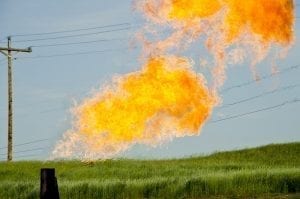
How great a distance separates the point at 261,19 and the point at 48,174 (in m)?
12.6

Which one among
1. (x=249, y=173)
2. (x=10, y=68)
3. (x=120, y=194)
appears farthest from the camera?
(x=10, y=68)

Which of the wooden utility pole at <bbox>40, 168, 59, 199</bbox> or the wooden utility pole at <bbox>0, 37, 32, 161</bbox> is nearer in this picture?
the wooden utility pole at <bbox>40, 168, 59, 199</bbox>

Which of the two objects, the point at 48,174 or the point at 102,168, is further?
the point at 102,168

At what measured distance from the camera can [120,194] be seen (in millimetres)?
33031

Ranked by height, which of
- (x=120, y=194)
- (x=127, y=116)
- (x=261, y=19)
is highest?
(x=261, y=19)

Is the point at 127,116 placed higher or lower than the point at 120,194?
higher

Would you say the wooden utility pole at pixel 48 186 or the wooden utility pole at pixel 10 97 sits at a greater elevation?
the wooden utility pole at pixel 10 97

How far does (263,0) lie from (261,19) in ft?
2.65

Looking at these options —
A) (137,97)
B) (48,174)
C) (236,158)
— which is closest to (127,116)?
(137,97)

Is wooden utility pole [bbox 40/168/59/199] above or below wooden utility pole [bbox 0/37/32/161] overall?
below

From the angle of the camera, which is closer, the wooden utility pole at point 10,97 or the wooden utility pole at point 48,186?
the wooden utility pole at point 48,186

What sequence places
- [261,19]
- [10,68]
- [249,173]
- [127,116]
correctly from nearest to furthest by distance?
[127,116], [261,19], [249,173], [10,68]

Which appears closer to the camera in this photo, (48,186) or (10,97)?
(48,186)

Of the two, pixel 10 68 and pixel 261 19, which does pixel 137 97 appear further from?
pixel 10 68
